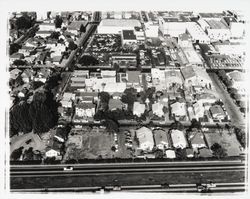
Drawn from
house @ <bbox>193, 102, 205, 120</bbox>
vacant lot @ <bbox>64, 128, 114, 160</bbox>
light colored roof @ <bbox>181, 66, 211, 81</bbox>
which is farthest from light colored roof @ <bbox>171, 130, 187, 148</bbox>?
light colored roof @ <bbox>181, 66, 211, 81</bbox>

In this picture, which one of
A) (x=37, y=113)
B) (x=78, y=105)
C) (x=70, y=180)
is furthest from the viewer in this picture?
(x=78, y=105)

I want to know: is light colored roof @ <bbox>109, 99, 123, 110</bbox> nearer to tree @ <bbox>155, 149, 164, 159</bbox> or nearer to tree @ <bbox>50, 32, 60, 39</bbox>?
tree @ <bbox>155, 149, 164, 159</bbox>

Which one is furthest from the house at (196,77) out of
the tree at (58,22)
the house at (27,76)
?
the tree at (58,22)

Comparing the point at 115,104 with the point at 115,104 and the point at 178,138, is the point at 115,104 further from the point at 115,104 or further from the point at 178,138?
the point at 178,138

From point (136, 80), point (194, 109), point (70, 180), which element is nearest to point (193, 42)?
point (136, 80)

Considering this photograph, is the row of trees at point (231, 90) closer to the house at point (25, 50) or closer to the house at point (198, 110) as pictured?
the house at point (198, 110)
